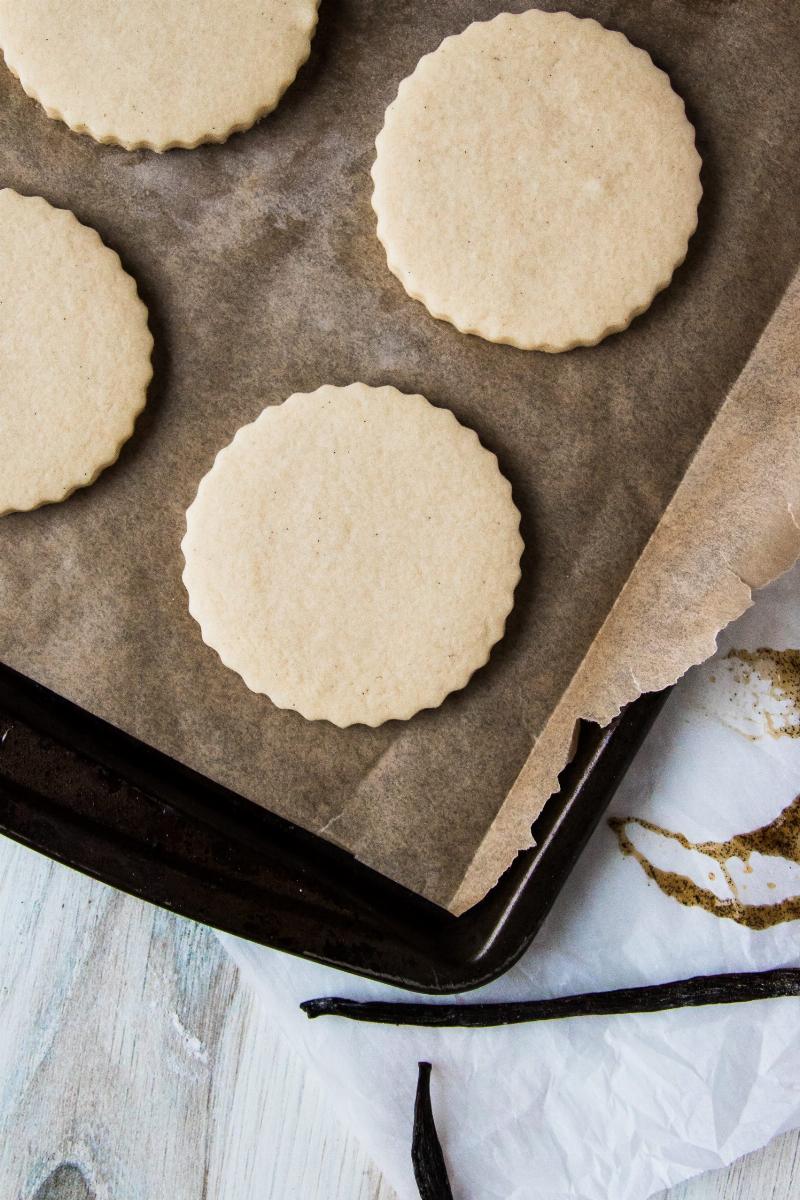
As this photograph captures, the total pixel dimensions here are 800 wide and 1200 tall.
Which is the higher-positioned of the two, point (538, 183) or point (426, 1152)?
point (538, 183)

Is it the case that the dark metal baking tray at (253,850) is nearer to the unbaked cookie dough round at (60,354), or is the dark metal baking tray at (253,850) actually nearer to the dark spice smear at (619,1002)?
the dark spice smear at (619,1002)

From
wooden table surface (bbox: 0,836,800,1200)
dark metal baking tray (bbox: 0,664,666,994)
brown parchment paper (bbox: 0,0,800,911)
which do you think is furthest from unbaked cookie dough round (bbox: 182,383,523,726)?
wooden table surface (bbox: 0,836,800,1200)

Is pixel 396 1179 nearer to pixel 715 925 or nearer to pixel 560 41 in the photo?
pixel 715 925

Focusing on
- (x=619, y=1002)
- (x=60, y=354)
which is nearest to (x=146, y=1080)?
(x=619, y=1002)

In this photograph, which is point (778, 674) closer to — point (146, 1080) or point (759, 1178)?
point (759, 1178)

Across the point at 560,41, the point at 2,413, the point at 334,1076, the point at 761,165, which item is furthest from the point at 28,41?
the point at 334,1076

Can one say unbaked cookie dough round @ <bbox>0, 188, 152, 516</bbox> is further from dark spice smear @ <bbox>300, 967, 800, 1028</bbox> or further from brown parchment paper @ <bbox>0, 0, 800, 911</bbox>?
dark spice smear @ <bbox>300, 967, 800, 1028</bbox>

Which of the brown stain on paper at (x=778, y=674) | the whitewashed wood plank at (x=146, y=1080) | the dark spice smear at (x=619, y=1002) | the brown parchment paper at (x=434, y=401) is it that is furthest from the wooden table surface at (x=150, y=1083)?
the brown stain on paper at (x=778, y=674)
